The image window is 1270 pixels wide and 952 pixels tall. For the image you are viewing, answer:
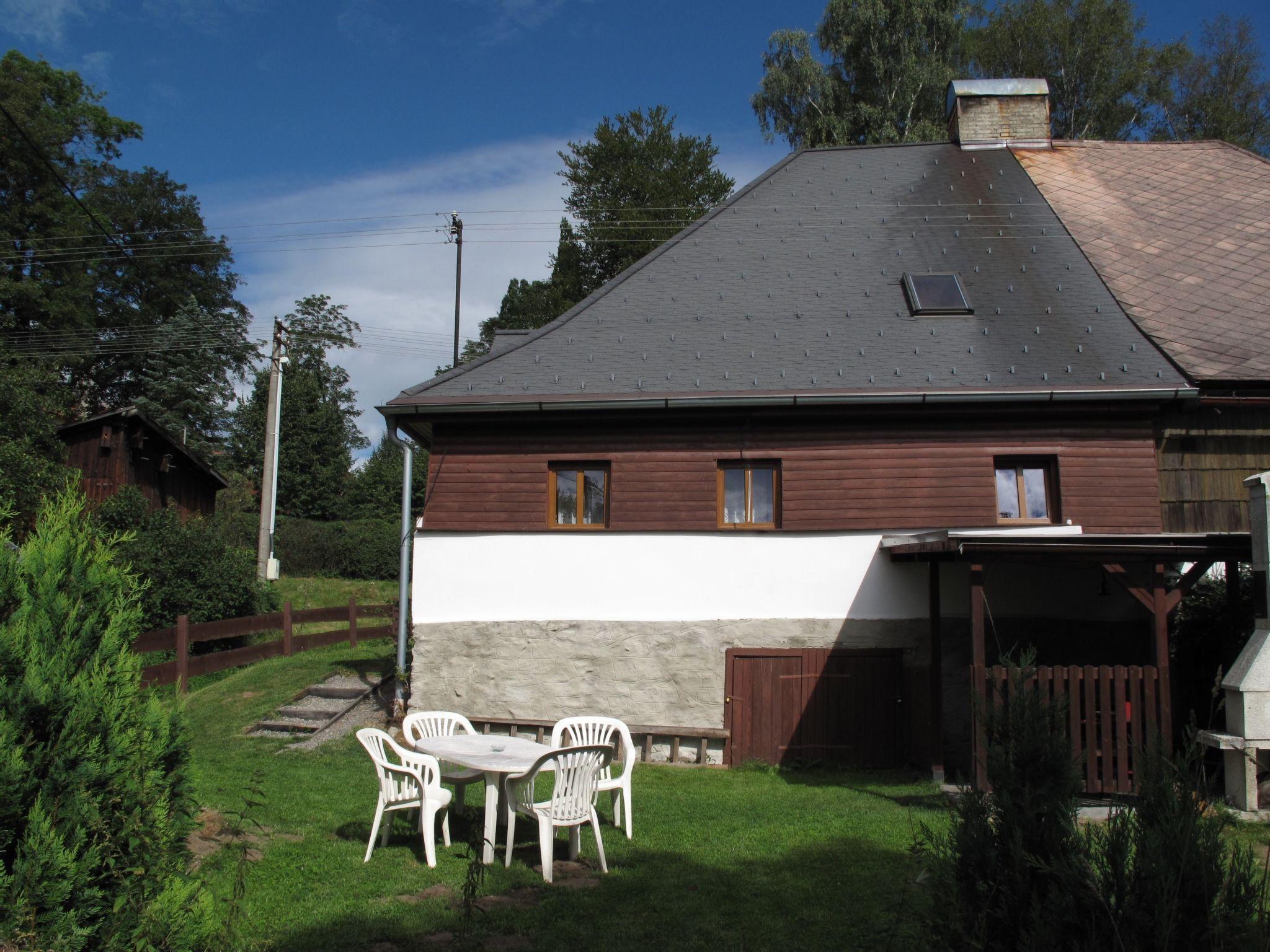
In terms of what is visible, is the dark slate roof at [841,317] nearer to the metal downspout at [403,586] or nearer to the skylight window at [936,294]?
the skylight window at [936,294]

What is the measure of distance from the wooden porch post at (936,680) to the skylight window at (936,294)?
3792 millimetres

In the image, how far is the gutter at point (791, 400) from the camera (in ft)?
37.8

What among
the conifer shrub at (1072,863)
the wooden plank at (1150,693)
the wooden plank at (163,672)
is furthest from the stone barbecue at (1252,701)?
the wooden plank at (163,672)

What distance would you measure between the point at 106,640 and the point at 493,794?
12.3ft

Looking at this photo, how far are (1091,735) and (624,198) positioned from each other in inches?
1093

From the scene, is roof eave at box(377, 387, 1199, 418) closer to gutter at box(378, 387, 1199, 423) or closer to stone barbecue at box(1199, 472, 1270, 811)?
gutter at box(378, 387, 1199, 423)

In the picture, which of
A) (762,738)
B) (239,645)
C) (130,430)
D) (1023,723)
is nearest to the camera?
(1023,723)

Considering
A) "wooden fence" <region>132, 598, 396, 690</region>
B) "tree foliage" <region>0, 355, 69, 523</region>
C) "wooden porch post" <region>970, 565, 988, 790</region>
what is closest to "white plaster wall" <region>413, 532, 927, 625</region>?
"wooden porch post" <region>970, 565, 988, 790</region>

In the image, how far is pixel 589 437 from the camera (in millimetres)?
12406

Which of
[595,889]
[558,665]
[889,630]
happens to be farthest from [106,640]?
[889,630]

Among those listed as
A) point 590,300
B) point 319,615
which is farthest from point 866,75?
point 319,615

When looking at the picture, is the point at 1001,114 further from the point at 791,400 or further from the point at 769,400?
the point at 769,400

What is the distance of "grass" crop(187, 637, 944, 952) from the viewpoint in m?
5.59

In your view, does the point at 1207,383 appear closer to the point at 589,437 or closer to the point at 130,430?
the point at 589,437
